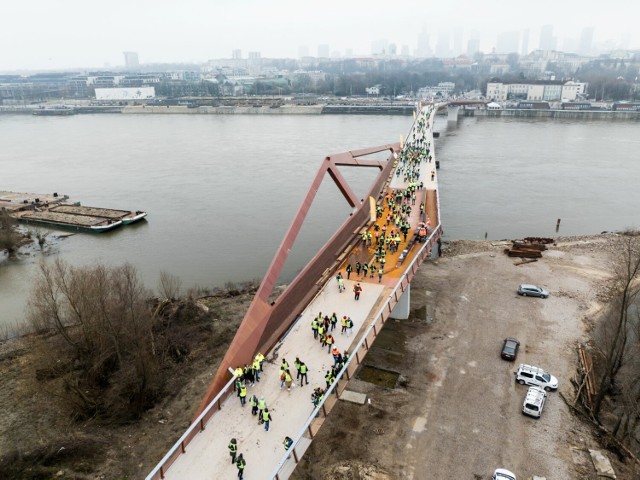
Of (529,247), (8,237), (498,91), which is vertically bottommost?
(8,237)

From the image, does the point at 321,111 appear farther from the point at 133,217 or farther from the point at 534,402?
the point at 534,402

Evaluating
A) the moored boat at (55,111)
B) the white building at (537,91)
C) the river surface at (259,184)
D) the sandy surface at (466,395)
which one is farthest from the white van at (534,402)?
the moored boat at (55,111)

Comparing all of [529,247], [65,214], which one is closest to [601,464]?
[529,247]

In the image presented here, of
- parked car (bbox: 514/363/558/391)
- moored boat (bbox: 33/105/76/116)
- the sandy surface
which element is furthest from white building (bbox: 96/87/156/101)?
parked car (bbox: 514/363/558/391)

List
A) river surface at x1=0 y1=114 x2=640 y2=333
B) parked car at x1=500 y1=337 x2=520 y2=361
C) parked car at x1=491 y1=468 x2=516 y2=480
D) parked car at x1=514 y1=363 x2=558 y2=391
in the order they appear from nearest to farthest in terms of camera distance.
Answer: parked car at x1=491 y1=468 x2=516 y2=480, parked car at x1=514 y1=363 x2=558 y2=391, parked car at x1=500 y1=337 x2=520 y2=361, river surface at x1=0 y1=114 x2=640 y2=333

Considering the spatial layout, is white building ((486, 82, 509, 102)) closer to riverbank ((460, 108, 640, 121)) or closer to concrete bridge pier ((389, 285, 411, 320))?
riverbank ((460, 108, 640, 121))
